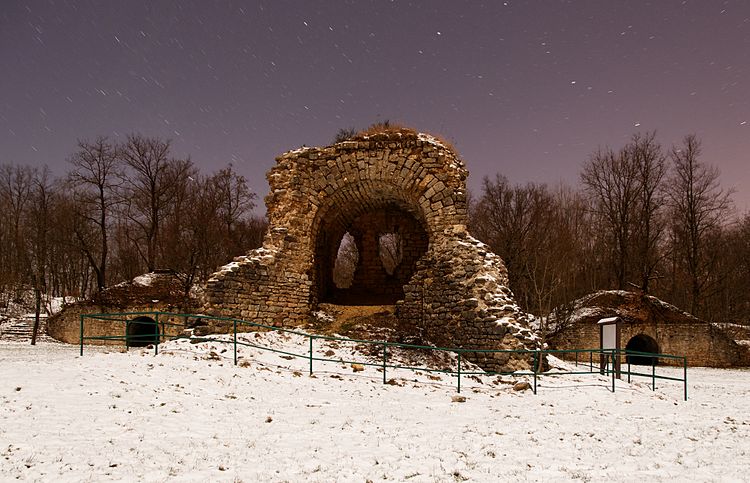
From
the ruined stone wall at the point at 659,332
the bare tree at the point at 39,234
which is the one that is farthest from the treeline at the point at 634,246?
the bare tree at the point at 39,234

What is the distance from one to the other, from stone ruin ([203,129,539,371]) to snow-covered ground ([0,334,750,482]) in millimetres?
2369

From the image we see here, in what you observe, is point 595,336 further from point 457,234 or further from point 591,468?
point 591,468

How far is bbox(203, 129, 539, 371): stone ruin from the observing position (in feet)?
40.9

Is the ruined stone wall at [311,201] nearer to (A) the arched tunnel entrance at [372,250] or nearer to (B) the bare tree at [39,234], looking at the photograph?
(A) the arched tunnel entrance at [372,250]

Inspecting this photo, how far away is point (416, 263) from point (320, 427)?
853 centimetres

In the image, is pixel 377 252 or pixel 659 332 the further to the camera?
pixel 659 332

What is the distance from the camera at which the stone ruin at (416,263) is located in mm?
12477

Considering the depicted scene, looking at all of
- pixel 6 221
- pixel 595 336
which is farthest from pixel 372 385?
pixel 6 221

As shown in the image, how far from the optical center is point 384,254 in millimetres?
42062

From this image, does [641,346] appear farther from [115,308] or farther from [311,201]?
[115,308]

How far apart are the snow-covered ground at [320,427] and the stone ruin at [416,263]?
2369mm

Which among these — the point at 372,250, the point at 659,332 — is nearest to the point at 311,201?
the point at 372,250

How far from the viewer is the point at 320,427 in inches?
265

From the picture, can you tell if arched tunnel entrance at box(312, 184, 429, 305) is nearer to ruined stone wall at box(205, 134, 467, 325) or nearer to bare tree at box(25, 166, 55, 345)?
ruined stone wall at box(205, 134, 467, 325)
